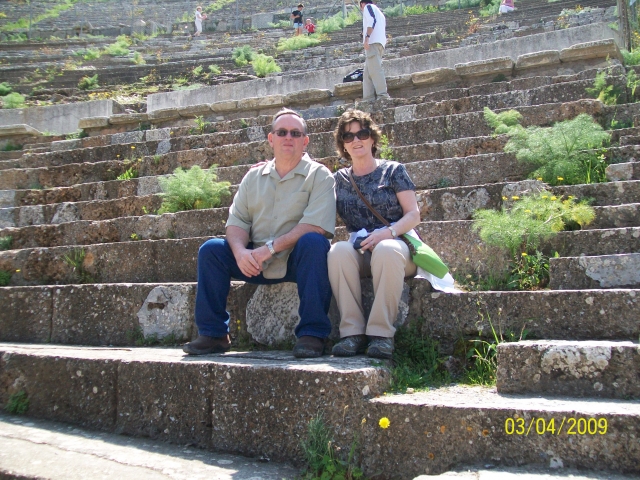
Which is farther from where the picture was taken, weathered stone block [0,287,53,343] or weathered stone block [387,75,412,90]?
weathered stone block [387,75,412,90]

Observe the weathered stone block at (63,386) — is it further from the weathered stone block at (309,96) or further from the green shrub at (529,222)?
the weathered stone block at (309,96)

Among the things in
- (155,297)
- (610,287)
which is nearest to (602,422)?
(610,287)

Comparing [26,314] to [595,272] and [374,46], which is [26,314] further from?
[374,46]

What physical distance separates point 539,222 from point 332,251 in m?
1.37

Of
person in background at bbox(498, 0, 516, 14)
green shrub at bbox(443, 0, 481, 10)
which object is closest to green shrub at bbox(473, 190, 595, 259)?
person in background at bbox(498, 0, 516, 14)

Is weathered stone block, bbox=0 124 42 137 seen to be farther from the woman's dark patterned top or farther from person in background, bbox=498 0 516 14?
person in background, bbox=498 0 516 14

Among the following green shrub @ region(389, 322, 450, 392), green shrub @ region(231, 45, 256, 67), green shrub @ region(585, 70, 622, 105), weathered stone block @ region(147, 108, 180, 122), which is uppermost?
green shrub @ region(231, 45, 256, 67)

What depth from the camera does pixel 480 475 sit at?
2195mm

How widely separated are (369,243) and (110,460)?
179cm

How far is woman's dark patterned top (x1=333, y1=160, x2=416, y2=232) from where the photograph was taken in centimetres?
367

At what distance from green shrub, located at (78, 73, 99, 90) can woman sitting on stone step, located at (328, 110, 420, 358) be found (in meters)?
13.5

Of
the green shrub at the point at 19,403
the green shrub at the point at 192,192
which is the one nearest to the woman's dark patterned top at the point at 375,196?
the green shrub at the point at 192,192

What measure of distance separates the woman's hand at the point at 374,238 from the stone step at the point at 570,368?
970 mm

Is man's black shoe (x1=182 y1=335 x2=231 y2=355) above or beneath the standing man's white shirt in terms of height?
beneath
